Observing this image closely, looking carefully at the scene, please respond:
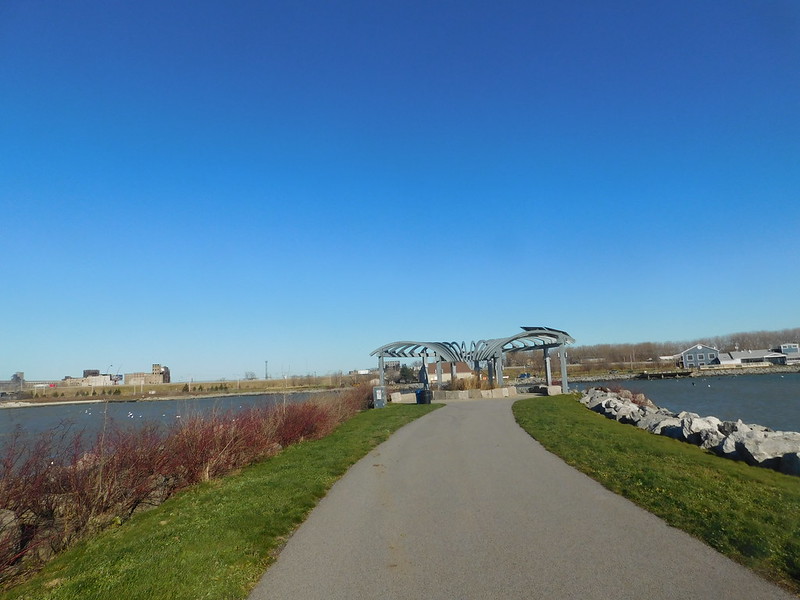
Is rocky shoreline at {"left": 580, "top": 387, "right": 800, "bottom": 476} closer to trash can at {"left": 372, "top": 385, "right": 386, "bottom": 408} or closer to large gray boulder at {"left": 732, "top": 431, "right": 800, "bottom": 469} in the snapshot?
large gray boulder at {"left": 732, "top": 431, "right": 800, "bottom": 469}

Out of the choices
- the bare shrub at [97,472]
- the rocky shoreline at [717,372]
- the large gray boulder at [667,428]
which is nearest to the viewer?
the bare shrub at [97,472]

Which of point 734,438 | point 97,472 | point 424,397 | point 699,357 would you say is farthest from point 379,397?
point 699,357

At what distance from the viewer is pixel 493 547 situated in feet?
19.1

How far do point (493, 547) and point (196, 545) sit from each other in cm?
354

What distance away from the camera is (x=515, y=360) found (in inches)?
5605

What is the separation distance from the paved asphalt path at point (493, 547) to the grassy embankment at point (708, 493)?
292mm

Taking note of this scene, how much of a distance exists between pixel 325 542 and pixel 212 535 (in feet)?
5.20

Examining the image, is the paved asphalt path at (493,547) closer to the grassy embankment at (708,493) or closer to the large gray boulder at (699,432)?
the grassy embankment at (708,493)

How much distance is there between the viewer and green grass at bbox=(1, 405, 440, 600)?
5.15 meters

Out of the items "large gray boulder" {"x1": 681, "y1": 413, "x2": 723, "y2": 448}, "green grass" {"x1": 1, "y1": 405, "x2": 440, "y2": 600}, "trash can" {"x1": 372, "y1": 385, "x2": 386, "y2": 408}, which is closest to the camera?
"green grass" {"x1": 1, "y1": 405, "x2": 440, "y2": 600}

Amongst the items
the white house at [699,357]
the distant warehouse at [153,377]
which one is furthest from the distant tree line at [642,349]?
the distant warehouse at [153,377]

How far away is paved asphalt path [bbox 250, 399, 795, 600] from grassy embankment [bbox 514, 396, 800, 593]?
0.96ft

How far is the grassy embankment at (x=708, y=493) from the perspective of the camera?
5.40 meters

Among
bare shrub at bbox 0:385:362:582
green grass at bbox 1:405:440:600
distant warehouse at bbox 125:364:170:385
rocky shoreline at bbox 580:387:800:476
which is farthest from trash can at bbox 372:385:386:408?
distant warehouse at bbox 125:364:170:385
